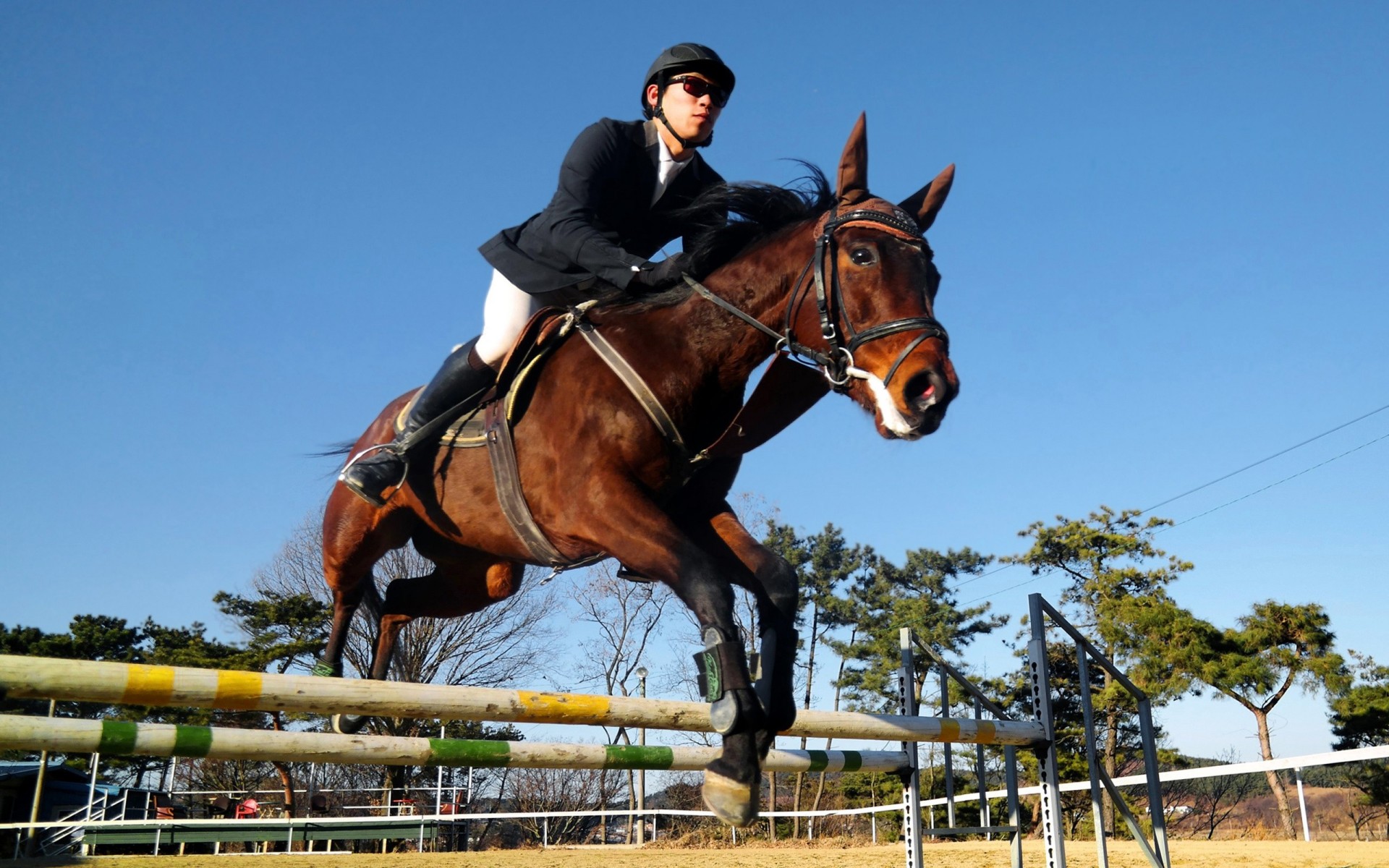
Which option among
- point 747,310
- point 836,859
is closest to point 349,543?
point 747,310

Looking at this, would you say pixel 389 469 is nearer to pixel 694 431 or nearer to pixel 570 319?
pixel 570 319

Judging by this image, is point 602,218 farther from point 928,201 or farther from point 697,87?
point 928,201

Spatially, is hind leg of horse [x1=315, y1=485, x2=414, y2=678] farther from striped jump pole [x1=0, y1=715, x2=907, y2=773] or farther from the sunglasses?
the sunglasses

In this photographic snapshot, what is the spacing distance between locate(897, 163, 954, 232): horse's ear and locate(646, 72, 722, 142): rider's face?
2.57 feet

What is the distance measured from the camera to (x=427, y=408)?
3.74 metres

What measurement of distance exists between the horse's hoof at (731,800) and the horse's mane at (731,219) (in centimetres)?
158

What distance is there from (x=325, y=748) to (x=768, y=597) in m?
Result: 1.45

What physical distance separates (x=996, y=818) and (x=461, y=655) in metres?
12.4

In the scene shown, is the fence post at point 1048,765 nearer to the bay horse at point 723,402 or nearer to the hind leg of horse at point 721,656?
the bay horse at point 723,402

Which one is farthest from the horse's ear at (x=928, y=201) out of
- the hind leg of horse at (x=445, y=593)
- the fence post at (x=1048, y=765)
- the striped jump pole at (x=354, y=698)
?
the fence post at (x=1048, y=765)

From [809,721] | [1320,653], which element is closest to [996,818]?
[1320,653]

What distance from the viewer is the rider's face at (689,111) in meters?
3.54

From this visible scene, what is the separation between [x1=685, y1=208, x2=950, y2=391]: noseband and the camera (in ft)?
9.44

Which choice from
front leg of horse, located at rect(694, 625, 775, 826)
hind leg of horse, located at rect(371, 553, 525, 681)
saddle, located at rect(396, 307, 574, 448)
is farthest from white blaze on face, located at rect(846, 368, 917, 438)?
hind leg of horse, located at rect(371, 553, 525, 681)
